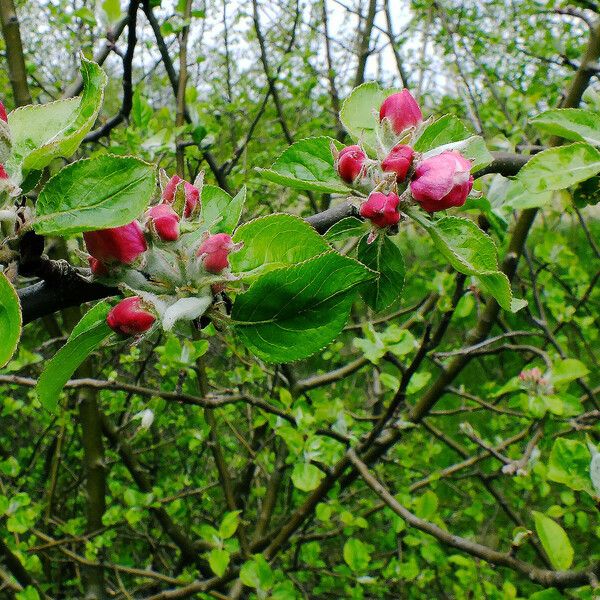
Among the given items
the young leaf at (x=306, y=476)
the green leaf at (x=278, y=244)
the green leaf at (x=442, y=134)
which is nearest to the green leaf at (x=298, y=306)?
the green leaf at (x=278, y=244)

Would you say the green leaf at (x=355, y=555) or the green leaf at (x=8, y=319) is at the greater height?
the green leaf at (x=8, y=319)

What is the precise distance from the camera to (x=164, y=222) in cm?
46

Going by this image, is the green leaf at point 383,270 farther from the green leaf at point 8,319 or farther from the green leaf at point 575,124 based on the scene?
the green leaf at point 8,319

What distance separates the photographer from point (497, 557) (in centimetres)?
105

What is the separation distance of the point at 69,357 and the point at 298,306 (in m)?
0.19

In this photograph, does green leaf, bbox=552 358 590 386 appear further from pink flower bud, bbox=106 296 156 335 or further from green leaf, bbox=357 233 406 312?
pink flower bud, bbox=106 296 156 335

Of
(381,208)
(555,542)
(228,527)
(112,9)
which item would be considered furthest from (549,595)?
(112,9)

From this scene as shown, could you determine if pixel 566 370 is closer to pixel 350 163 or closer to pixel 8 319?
pixel 350 163

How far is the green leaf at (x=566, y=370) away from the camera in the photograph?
1.47 meters

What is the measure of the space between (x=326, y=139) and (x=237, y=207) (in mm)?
159

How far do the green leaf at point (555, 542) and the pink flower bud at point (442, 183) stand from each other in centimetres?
63

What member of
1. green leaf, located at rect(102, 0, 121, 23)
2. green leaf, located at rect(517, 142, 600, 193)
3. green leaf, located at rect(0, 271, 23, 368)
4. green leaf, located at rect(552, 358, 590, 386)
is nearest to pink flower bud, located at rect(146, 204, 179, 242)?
green leaf, located at rect(0, 271, 23, 368)

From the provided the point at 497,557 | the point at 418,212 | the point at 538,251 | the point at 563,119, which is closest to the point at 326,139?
the point at 418,212

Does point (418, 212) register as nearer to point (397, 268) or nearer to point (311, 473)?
point (397, 268)
